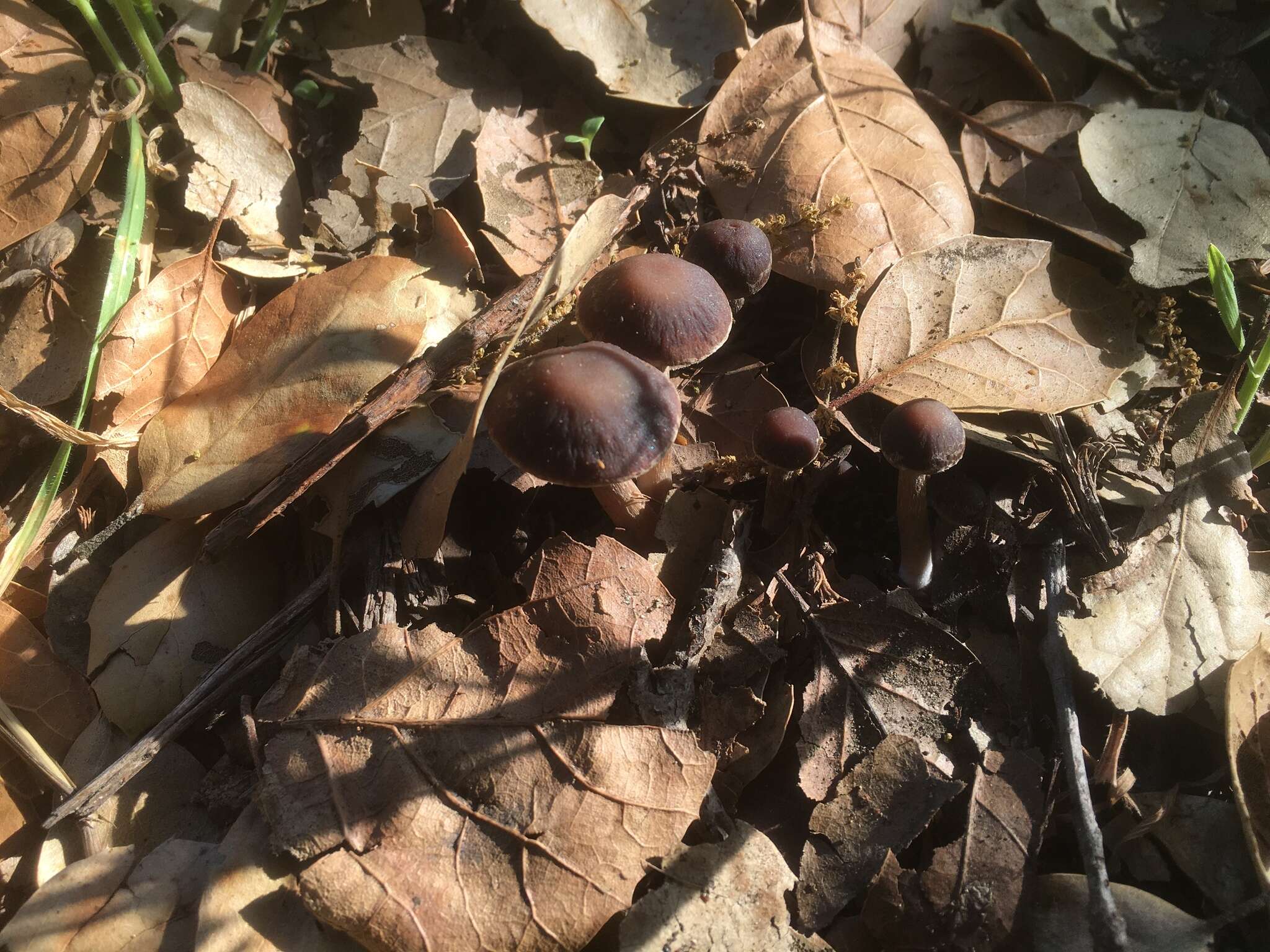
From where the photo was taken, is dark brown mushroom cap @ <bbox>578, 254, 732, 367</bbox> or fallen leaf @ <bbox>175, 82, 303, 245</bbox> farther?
fallen leaf @ <bbox>175, 82, 303, 245</bbox>

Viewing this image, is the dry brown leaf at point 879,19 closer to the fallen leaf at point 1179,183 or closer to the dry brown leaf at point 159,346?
the fallen leaf at point 1179,183

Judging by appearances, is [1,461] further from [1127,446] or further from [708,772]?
[1127,446]

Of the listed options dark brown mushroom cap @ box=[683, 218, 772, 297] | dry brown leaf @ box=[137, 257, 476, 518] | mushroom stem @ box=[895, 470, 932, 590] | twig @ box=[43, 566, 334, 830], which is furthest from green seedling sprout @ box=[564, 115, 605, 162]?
twig @ box=[43, 566, 334, 830]

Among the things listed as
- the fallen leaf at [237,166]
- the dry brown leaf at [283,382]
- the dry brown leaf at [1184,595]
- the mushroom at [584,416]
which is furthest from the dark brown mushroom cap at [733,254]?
the fallen leaf at [237,166]

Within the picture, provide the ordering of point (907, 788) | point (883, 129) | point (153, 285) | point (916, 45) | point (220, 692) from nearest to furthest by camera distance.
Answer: point (907, 788) → point (220, 692) → point (153, 285) → point (883, 129) → point (916, 45)

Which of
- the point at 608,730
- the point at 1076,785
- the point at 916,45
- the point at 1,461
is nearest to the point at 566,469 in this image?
the point at 608,730

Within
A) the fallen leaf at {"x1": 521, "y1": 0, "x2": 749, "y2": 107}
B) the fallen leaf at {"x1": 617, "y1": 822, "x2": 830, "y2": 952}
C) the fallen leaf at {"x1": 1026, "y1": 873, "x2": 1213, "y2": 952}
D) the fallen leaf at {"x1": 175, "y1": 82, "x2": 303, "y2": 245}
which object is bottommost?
the fallen leaf at {"x1": 1026, "y1": 873, "x2": 1213, "y2": 952}

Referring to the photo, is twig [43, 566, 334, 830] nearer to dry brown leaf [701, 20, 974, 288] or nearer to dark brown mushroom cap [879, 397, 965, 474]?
dark brown mushroom cap [879, 397, 965, 474]
